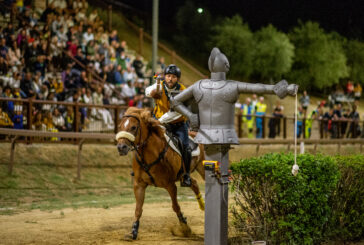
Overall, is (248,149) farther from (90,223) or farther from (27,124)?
(90,223)

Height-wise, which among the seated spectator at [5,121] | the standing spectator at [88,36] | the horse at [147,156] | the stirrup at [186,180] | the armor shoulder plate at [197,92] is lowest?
the stirrup at [186,180]

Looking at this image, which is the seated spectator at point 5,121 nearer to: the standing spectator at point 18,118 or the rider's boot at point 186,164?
the standing spectator at point 18,118

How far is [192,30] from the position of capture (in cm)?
3278

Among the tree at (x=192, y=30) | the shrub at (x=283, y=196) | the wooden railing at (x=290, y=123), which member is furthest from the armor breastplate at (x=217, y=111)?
the tree at (x=192, y=30)

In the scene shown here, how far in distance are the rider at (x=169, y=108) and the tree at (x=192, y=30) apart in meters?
18.4

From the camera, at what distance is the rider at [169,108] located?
27.4 ft

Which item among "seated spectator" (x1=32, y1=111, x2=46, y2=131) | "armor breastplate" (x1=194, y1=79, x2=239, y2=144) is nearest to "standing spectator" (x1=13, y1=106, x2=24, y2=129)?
"seated spectator" (x1=32, y1=111, x2=46, y2=131)

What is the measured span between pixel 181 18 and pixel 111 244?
2963cm

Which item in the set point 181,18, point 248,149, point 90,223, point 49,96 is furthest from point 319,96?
point 90,223

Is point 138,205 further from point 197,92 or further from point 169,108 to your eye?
point 197,92

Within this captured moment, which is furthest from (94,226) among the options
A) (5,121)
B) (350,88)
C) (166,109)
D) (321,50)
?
(350,88)

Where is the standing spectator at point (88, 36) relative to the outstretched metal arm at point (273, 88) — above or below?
above

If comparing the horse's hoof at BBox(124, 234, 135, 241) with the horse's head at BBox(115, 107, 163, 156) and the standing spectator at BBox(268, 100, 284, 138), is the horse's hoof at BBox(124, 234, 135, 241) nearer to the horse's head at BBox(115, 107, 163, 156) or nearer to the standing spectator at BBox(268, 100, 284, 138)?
the horse's head at BBox(115, 107, 163, 156)

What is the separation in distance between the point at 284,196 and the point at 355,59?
3393cm
